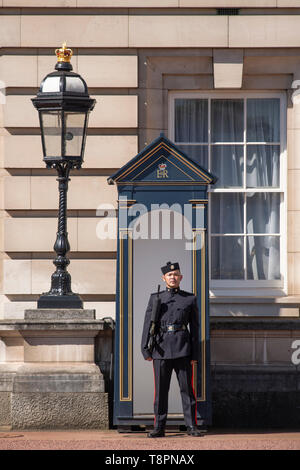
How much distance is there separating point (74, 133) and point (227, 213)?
2423 millimetres

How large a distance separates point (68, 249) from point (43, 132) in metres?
1.21

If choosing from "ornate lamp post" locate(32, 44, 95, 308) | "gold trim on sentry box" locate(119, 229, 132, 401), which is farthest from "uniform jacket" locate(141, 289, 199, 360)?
"ornate lamp post" locate(32, 44, 95, 308)

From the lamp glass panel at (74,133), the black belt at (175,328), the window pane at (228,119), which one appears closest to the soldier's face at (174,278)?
the black belt at (175,328)

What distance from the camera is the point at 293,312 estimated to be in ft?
45.6

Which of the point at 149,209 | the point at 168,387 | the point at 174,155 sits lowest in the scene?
the point at 168,387

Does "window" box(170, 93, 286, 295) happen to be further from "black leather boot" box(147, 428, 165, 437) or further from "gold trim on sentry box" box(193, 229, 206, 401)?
"black leather boot" box(147, 428, 165, 437)

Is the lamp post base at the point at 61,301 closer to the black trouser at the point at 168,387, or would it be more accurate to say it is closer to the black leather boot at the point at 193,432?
the black trouser at the point at 168,387

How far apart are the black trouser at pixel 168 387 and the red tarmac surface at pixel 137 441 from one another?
20cm

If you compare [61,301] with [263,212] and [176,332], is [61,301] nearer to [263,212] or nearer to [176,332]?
[176,332]

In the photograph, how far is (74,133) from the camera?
1277 centimetres

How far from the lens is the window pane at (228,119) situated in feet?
47.1

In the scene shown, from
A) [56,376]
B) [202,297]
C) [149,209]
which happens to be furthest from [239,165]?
[56,376]
